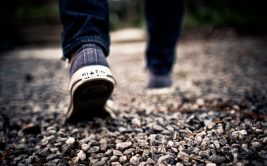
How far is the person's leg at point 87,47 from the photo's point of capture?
3.44ft

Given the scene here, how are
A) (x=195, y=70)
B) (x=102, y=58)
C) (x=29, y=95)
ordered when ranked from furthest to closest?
1. (x=195, y=70)
2. (x=29, y=95)
3. (x=102, y=58)

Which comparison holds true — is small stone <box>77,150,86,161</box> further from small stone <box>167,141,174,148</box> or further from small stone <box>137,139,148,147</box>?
small stone <box>167,141,174,148</box>

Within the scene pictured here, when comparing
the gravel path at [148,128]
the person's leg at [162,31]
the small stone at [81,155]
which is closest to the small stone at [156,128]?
the gravel path at [148,128]

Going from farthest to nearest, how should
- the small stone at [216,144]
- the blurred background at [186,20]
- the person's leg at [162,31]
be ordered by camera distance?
the blurred background at [186,20] < the person's leg at [162,31] < the small stone at [216,144]

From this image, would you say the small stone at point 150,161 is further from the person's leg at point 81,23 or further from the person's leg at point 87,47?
the person's leg at point 81,23

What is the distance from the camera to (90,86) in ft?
3.46

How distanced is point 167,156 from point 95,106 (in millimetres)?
511

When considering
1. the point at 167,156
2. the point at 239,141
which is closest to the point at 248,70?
the point at 239,141

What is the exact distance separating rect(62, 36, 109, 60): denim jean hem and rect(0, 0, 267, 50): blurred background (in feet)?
16.9

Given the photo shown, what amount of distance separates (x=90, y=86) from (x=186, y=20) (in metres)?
7.58

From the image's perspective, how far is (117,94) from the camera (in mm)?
2164

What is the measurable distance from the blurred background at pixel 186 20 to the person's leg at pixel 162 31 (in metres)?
4.68

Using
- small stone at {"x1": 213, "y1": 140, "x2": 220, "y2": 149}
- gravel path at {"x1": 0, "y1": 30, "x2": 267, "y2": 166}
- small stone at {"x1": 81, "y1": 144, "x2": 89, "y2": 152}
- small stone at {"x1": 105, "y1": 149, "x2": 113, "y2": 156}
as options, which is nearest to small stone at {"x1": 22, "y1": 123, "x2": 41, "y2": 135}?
gravel path at {"x1": 0, "y1": 30, "x2": 267, "y2": 166}

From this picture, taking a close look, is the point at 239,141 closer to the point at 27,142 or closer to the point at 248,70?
the point at 27,142
